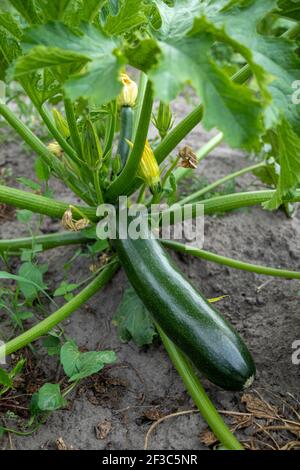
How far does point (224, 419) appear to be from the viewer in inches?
61.6

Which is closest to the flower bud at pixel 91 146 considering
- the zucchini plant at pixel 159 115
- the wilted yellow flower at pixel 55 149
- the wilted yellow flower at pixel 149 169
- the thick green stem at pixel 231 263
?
the zucchini plant at pixel 159 115

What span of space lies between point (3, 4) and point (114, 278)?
2504mm

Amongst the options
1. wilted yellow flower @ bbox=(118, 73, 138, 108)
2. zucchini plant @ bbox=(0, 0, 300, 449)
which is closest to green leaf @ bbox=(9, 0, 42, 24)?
zucchini plant @ bbox=(0, 0, 300, 449)

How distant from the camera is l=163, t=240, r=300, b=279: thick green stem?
1732mm

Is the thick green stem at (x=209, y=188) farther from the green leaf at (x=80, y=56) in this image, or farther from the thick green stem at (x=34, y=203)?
the green leaf at (x=80, y=56)

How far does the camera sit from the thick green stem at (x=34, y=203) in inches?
66.4

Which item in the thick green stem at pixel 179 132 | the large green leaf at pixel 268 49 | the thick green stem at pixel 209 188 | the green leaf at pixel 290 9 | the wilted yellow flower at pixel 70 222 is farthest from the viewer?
the thick green stem at pixel 209 188

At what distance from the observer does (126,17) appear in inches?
58.1

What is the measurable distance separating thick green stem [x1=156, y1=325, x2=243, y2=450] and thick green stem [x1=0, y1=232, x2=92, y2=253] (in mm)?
482

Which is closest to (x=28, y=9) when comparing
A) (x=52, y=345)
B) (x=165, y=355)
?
(x=52, y=345)

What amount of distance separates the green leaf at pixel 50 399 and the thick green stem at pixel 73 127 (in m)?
0.68

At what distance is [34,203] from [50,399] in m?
0.60

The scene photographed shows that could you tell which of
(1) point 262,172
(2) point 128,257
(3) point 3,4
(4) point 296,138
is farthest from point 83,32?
(3) point 3,4
